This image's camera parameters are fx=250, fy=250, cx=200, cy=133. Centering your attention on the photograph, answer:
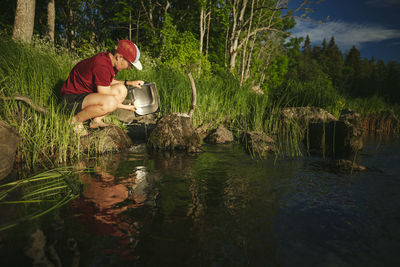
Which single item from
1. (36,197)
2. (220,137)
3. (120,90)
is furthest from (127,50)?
(220,137)

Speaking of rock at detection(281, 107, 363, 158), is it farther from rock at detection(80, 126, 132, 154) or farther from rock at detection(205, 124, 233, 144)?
rock at detection(80, 126, 132, 154)

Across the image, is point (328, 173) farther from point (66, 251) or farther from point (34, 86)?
point (34, 86)

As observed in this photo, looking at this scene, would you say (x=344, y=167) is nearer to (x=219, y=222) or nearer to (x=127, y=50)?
(x=219, y=222)

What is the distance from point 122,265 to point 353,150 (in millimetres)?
4903

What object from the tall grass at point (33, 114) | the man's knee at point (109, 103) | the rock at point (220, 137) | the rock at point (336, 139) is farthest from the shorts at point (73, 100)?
the rock at point (336, 139)

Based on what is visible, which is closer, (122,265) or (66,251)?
(122,265)

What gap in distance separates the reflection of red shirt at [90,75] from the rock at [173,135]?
1450 millimetres

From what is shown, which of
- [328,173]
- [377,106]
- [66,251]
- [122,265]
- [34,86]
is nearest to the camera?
[122,265]

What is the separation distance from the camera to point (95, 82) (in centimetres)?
406

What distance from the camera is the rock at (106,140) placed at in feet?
14.3

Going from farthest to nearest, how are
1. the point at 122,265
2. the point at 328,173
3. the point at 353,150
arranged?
the point at 353,150 → the point at 328,173 → the point at 122,265

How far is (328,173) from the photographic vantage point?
11.0 feet

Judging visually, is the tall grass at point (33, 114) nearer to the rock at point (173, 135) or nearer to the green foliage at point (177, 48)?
the rock at point (173, 135)

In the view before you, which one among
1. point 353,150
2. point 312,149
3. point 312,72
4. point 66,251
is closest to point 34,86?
point 66,251
